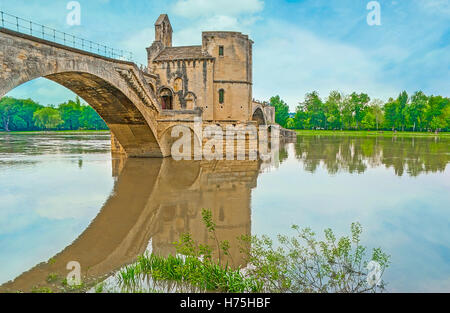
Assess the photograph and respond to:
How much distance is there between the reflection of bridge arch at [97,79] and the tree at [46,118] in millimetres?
75619

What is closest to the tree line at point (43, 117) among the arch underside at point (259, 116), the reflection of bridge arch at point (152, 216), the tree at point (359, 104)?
the arch underside at point (259, 116)

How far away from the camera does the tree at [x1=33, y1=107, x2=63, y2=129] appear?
89.6m

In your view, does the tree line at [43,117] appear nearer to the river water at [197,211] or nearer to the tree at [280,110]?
the tree at [280,110]

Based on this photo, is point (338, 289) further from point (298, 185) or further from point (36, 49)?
point (36, 49)

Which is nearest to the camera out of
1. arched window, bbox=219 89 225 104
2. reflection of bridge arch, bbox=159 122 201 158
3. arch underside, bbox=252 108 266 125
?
reflection of bridge arch, bbox=159 122 201 158

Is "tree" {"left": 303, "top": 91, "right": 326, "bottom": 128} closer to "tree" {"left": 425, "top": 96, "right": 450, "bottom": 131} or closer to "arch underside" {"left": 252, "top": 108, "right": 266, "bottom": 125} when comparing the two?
"tree" {"left": 425, "top": 96, "right": 450, "bottom": 131}

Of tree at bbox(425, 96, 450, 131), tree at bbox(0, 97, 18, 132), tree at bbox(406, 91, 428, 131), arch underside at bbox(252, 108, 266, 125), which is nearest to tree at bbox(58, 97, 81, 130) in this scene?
tree at bbox(0, 97, 18, 132)

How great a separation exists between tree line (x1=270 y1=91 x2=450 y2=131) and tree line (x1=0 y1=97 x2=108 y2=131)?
222 ft

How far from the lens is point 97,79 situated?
19297 mm
